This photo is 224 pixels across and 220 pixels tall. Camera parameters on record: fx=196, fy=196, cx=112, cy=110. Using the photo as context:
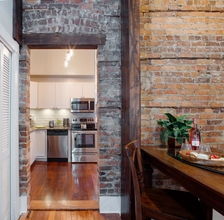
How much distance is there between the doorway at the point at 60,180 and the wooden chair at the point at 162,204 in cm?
130

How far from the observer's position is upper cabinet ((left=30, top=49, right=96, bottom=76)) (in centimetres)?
525

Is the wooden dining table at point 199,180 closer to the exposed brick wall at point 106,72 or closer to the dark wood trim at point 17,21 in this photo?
the exposed brick wall at point 106,72

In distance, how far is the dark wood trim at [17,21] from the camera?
220 centimetres

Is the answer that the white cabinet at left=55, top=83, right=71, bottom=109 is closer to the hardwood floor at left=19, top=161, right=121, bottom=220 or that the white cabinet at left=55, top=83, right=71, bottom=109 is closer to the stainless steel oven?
the stainless steel oven

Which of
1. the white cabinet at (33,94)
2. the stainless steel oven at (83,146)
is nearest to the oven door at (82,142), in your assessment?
the stainless steel oven at (83,146)

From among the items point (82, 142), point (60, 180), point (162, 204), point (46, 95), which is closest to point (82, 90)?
point (46, 95)

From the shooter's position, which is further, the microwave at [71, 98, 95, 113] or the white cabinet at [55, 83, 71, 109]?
the white cabinet at [55, 83, 71, 109]

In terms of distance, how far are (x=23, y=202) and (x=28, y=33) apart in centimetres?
209

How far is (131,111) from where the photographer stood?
2062 mm

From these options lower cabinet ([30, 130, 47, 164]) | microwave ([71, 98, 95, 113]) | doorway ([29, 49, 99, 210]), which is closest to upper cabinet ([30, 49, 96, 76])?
doorway ([29, 49, 99, 210])

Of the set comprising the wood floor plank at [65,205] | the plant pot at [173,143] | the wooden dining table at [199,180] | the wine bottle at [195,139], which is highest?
the wine bottle at [195,139]

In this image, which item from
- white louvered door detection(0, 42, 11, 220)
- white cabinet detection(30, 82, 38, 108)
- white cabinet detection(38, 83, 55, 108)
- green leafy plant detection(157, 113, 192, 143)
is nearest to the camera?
white louvered door detection(0, 42, 11, 220)

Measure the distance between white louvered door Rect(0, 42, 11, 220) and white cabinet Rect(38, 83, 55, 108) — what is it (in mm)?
3290

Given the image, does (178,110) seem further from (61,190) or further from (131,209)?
(61,190)
